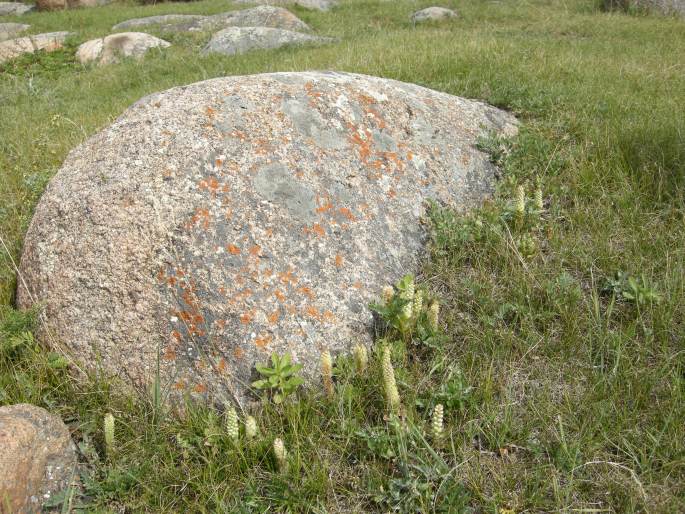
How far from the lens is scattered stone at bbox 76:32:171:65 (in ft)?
43.0

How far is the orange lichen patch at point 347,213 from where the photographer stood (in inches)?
145

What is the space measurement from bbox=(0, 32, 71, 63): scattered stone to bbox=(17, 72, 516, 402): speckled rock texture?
12.4 metres

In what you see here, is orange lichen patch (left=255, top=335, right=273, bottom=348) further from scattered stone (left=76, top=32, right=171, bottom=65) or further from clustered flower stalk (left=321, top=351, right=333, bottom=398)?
scattered stone (left=76, top=32, right=171, bottom=65)

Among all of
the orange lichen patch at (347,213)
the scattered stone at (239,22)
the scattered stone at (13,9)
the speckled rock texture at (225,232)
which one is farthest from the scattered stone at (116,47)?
the scattered stone at (13,9)

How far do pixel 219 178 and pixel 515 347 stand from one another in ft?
6.87

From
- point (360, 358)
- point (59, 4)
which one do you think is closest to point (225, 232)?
point (360, 358)

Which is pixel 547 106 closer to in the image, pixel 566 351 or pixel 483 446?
pixel 566 351

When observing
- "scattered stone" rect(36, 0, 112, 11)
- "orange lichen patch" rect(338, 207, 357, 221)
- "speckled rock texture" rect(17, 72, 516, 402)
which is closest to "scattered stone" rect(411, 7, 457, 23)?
"speckled rock texture" rect(17, 72, 516, 402)

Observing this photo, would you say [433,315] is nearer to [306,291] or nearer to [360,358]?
[360,358]

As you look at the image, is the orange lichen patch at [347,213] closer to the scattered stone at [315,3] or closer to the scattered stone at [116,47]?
the scattered stone at [116,47]

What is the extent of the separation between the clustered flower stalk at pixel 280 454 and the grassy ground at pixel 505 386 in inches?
1.4

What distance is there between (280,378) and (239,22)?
52.8 feet

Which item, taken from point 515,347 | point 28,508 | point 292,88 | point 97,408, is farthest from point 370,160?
point 28,508

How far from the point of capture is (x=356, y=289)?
3.44 metres
